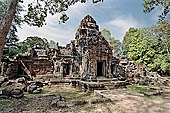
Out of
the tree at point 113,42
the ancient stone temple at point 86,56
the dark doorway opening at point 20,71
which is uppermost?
the tree at point 113,42

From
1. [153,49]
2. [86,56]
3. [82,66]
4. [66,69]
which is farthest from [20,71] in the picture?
[153,49]

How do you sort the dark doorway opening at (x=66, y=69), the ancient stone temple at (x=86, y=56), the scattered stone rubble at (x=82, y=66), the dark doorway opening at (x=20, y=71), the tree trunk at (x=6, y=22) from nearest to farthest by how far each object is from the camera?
the tree trunk at (x=6, y=22)
the scattered stone rubble at (x=82, y=66)
the ancient stone temple at (x=86, y=56)
the dark doorway opening at (x=66, y=69)
the dark doorway opening at (x=20, y=71)

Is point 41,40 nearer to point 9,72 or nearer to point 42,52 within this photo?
point 42,52

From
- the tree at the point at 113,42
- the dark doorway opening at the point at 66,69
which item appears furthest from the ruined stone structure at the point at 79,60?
the tree at the point at 113,42

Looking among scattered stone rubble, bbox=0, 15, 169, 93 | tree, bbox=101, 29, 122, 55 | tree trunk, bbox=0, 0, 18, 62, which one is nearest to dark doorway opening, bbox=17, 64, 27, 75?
scattered stone rubble, bbox=0, 15, 169, 93

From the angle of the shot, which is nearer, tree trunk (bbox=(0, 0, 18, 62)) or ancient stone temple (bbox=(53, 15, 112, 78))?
tree trunk (bbox=(0, 0, 18, 62))

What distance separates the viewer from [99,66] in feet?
46.9

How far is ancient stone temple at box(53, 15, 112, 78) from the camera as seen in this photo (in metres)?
12.2

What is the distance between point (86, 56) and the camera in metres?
12.1

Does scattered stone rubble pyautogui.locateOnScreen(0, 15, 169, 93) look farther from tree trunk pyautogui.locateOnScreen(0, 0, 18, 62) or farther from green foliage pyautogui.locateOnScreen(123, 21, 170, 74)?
tree trunk pyautogui.locateOnScreen(0, 0, 18, 62)

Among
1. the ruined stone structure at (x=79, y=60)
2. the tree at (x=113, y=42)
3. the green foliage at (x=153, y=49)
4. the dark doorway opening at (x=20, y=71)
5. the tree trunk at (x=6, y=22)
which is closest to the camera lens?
the tree trunk at (x=6, y=22)

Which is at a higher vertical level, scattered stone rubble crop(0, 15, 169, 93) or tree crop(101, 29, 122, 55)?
tree crop(101, 29, 122, 55)

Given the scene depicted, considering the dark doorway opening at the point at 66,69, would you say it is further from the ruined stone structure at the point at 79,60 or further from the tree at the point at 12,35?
the tree at the point at 12,35

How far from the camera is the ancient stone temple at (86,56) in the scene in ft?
40.1
